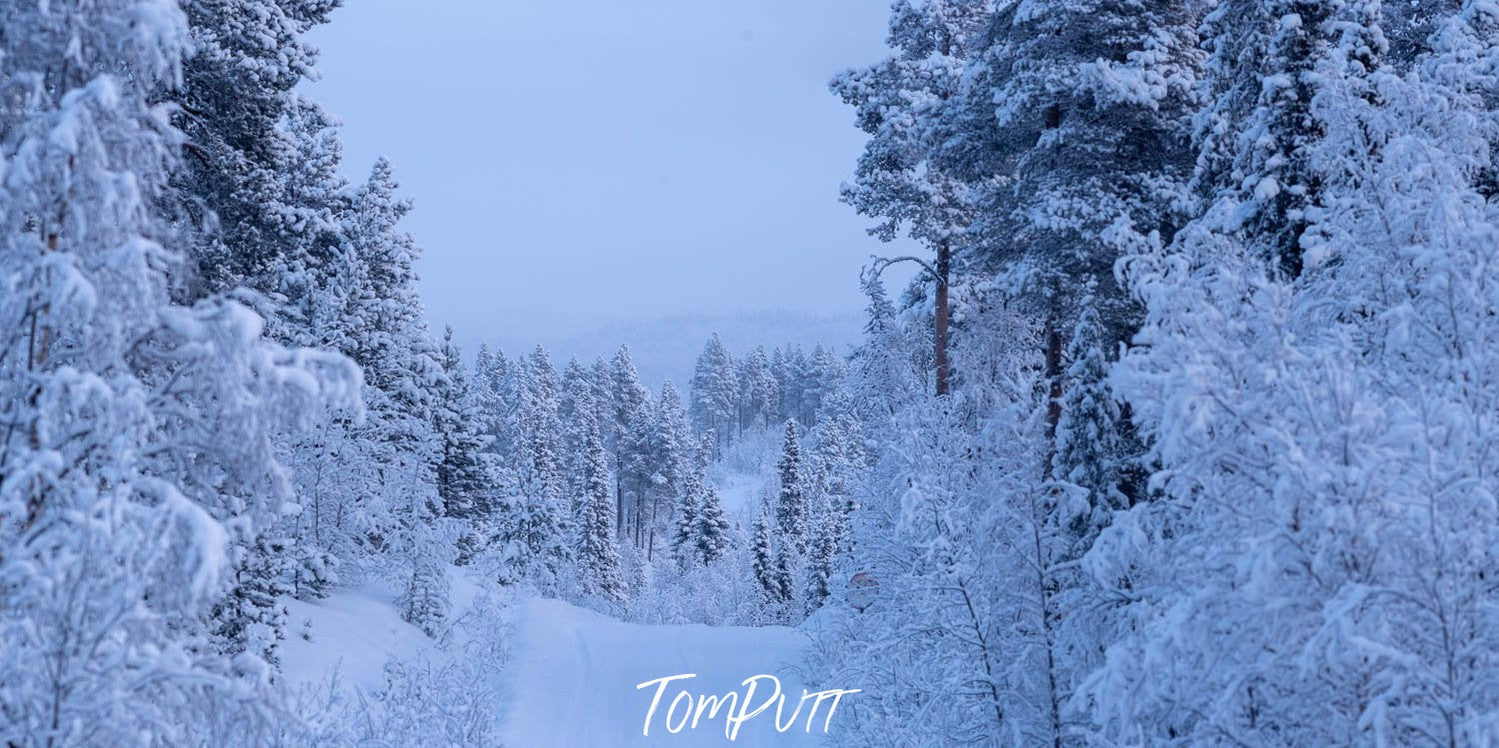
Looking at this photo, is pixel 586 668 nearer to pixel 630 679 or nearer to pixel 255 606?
pixel 630 679

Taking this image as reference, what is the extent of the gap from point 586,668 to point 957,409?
10050 millimetres

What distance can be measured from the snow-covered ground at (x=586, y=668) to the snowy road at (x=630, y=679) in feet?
0.08

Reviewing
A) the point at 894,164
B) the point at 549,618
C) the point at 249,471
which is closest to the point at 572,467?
the point at 549,618

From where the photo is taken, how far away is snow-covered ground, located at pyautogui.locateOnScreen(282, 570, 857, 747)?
16203 mm

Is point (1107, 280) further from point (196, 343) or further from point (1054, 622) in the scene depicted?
point (196, 343)

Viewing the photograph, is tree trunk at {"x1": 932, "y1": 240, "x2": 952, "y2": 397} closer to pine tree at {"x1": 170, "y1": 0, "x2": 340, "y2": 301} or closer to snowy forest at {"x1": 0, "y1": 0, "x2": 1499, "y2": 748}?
snowy forest at {"x1": 0, "y1": 0, "x2": 1499, "y2": 748}

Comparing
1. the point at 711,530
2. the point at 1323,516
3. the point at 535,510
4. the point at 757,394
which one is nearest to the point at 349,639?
the point at 1323,516

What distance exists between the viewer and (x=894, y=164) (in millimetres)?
18469

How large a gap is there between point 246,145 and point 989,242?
10183 millimetres

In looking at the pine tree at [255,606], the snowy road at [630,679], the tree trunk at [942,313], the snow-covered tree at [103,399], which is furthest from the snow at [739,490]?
the snow-covered tree at [103,399]

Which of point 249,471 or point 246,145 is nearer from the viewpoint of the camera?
point 249,471

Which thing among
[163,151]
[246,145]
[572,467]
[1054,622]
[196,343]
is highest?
[246,145]

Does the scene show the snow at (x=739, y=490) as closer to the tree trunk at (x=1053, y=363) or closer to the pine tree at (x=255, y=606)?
the tree trunk at (x=1053, y=363)

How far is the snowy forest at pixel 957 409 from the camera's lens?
480 cm
